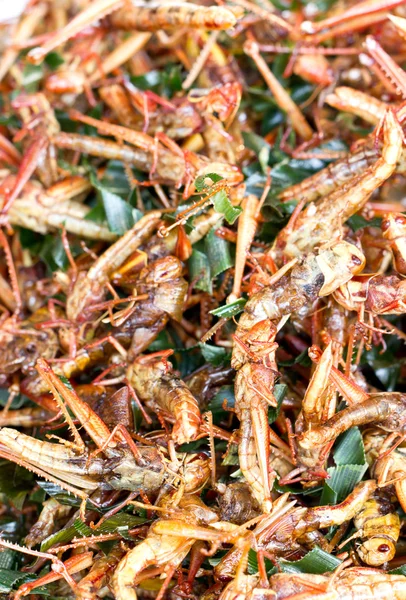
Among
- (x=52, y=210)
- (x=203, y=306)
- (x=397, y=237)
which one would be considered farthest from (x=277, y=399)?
(x=52, y=210)

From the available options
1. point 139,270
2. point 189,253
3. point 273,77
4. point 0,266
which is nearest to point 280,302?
point 189,253

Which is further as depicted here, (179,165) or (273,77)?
(273,77)

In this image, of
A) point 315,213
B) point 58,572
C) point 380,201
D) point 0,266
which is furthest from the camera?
point 0,266

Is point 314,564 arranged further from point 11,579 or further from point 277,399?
point 11,579

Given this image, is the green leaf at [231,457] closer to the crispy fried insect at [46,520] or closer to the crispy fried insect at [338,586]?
the crispy fried insect at [338,586]

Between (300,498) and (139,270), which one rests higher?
(139,270)

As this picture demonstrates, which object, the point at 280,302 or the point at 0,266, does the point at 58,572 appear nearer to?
the point at 280,302
